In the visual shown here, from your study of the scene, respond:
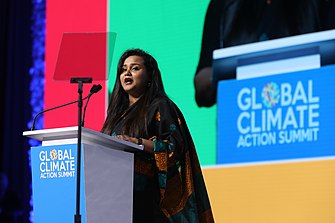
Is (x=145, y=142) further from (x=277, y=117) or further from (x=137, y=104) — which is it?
(x=277, y=117)

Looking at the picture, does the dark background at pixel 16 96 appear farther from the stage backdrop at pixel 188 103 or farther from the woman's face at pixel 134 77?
the woman's face at pixel 134 77

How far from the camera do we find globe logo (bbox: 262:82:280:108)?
3664mm

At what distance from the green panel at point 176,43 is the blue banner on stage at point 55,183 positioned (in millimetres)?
1559

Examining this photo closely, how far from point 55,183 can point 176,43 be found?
1.86 metres

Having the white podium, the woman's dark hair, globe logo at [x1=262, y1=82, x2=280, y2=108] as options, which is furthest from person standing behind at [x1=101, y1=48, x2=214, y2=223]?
globe logo at [x1=262, y1=82, x2=280, y2=108]

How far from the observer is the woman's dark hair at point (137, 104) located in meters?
2.67

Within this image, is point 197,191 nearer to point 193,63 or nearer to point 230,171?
point 230,171

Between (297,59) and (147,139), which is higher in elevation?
(297,59)

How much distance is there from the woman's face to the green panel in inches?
47.4

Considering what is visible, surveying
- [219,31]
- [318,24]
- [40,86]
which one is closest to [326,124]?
[318,24]

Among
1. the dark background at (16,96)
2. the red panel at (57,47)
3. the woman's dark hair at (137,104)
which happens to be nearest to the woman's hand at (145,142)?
the woman's dark hair at (137,104)

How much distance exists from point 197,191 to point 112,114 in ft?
1.41

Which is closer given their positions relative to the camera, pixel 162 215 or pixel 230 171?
pixel 162 215

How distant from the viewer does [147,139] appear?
262 cm
